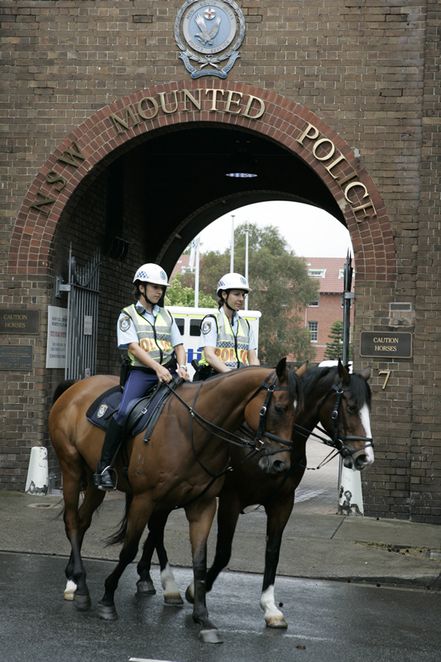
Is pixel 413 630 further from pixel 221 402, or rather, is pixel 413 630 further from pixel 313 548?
pixel 313 548

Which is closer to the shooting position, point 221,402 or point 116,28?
point 221,402

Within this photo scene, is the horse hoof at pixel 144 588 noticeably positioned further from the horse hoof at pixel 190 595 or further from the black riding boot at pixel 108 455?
the black riding boot at pixel 108 455

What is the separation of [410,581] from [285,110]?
21.6ft

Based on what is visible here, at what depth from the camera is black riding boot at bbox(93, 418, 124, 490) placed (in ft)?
27.1

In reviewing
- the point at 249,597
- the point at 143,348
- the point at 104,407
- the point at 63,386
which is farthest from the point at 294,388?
the point at 63,386

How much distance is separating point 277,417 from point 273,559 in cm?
137

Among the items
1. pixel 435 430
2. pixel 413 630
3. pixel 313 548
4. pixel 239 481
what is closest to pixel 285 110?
pixel 435 430

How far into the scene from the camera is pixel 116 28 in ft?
47.2

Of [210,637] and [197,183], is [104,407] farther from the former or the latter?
[197,183]

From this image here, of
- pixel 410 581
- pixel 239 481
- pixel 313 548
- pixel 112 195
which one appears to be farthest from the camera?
pixel 112 195

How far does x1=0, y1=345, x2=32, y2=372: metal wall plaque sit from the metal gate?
2.48 feet

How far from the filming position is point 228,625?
797 cm

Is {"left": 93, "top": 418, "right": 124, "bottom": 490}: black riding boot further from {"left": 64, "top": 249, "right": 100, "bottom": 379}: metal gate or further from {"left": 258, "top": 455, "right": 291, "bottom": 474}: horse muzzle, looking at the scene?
{"left": 64, "top": 249, "right": 100, "bottom": 379}: metal gate

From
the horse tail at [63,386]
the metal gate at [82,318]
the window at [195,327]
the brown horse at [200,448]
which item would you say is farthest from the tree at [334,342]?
the brown horse at [200,448]
